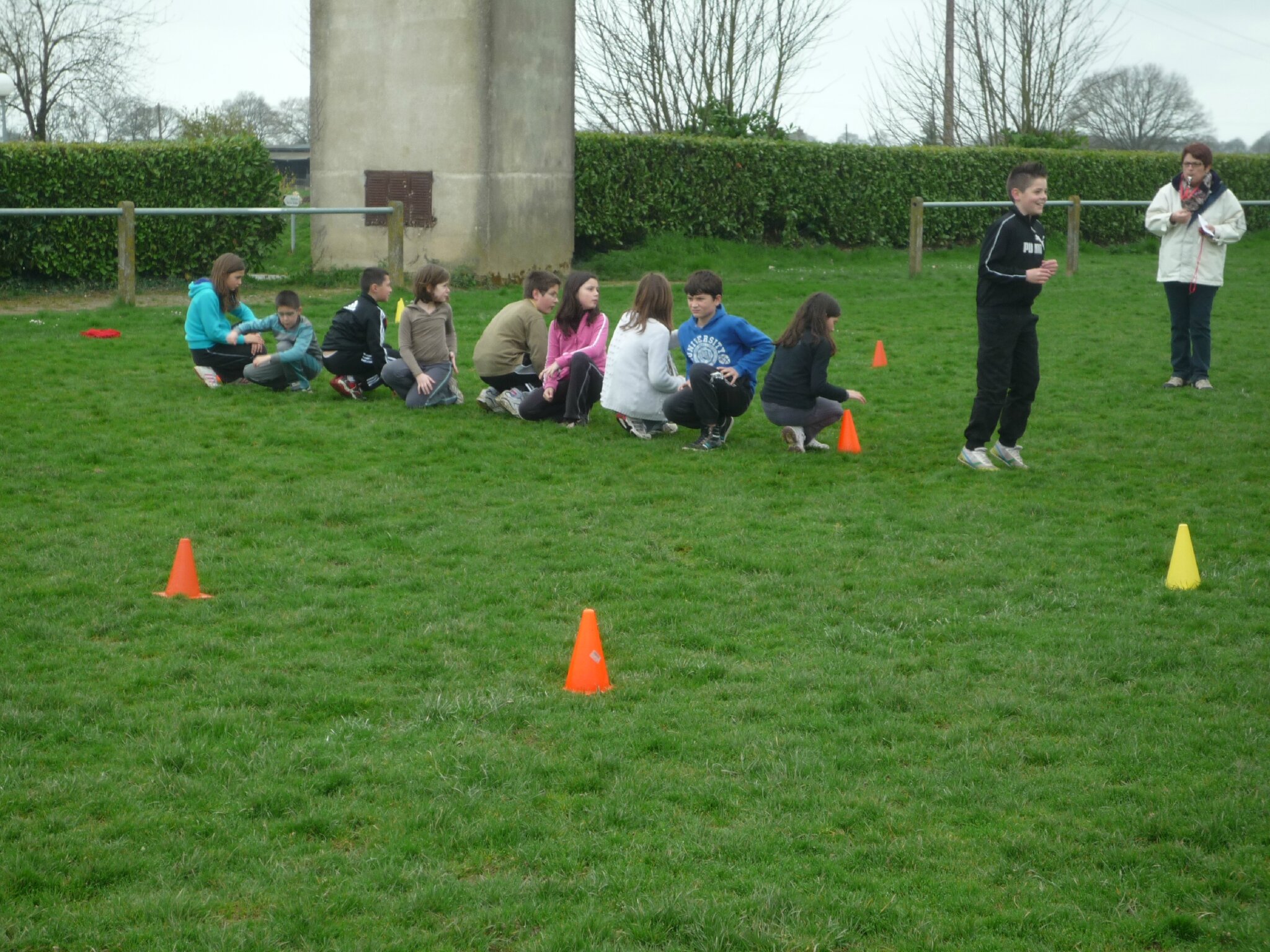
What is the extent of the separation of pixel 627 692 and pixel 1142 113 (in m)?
71.0

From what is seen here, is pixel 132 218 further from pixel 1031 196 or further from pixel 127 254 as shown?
pixel 1031 196

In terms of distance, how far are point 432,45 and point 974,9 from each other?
89.6ft

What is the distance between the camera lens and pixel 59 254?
18828mm

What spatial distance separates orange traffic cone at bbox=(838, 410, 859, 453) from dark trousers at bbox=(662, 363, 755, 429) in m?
0.78

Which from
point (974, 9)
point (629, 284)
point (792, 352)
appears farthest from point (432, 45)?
point (974, 9)

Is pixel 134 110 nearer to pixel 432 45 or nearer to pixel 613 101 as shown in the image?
pixel 613 101

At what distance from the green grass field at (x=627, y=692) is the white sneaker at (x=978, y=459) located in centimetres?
18

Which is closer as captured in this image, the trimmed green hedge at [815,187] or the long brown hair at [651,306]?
the long brown hair at [651,306]

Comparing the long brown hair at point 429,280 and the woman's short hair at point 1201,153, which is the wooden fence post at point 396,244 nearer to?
the long brown hair at point 429,280

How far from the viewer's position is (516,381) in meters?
11.1

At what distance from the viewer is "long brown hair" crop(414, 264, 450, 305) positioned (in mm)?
10992

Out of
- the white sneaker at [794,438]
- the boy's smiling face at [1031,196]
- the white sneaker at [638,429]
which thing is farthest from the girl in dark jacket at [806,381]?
the boy's smiling face at [1031,196]

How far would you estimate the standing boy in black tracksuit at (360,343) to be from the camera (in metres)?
11.4

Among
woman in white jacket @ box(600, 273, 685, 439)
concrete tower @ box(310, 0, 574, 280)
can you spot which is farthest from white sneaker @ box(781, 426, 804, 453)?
concrete tower @ box(310, 0, 574, 280)
